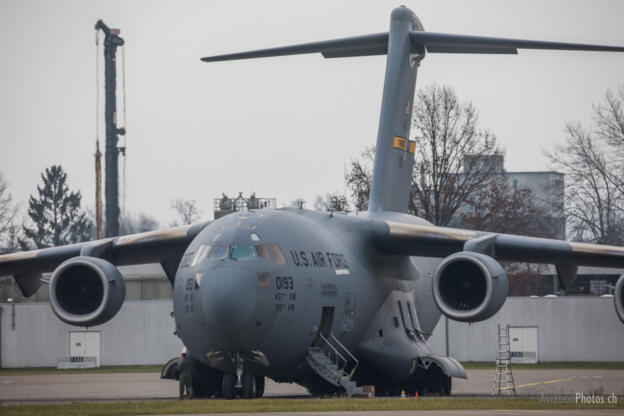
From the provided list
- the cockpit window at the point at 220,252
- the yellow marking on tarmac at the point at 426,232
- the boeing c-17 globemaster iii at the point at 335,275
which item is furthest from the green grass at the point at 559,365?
the cockpit window at the point at 220,252

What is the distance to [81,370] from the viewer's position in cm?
3600

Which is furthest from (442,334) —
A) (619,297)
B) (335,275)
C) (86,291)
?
(86,291)

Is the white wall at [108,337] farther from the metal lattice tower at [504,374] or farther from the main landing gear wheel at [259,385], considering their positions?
the main landing gear wheel at [259,385]

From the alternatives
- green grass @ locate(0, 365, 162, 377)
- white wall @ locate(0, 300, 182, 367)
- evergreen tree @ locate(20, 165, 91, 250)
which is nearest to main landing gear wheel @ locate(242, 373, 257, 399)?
green grass @ locate(0, 365, 162, 377)

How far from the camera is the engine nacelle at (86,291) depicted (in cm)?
1916

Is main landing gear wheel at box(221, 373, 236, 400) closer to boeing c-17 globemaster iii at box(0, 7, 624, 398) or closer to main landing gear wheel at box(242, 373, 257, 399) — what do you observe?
boeing c-17 globemaster iii at box(0, 7, 624, 398)

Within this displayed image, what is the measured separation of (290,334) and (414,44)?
8593 millimetres

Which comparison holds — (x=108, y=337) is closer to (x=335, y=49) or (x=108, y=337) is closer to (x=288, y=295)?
(x=335, y=49)

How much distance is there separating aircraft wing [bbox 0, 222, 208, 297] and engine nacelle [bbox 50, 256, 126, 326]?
110 cm

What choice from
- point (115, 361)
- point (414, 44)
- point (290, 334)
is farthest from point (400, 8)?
point (115, 361)

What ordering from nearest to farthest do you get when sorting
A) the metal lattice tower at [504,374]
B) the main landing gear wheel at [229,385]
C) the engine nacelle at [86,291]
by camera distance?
the main landing gear wheel at [229,385] → the engine nacelle at [86,291] → the metal lattice tower at [504,374]

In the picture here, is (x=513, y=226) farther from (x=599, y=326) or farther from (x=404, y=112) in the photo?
(x=404, y=112)

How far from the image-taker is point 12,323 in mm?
37906

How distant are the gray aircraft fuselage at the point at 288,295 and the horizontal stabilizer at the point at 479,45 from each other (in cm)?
441
